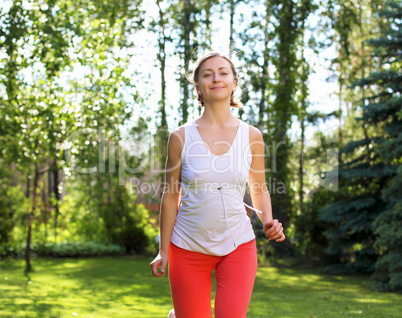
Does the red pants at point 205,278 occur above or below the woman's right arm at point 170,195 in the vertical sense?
below

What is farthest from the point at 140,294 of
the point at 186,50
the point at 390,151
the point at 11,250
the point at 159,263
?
the point at 11,250

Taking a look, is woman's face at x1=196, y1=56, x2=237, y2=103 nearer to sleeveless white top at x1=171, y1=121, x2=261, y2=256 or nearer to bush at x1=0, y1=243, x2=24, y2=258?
sleeveless white top at x1=171, y1=121, x2=261, y2=256

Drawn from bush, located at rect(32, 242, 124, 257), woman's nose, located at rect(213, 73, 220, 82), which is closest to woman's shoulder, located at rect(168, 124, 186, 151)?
woman's nose, located at rect(213, 73, 220, 82)

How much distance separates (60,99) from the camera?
8383mm

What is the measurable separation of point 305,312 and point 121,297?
2.57 metres

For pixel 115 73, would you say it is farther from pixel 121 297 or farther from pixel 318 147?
pixel 318 147

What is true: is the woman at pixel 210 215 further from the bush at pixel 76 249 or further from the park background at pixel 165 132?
the bush at pixel 76 249

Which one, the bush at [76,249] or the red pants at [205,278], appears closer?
the red pants at [205,278]

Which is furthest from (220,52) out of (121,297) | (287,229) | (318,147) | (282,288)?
(318,147)

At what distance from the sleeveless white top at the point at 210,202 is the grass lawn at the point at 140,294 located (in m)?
3.76

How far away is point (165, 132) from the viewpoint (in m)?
11.4

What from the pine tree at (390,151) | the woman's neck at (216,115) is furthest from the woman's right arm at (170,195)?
the pine tree at (390,151)

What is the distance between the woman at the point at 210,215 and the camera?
7.36ft

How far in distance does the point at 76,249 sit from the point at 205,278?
10963 mm
